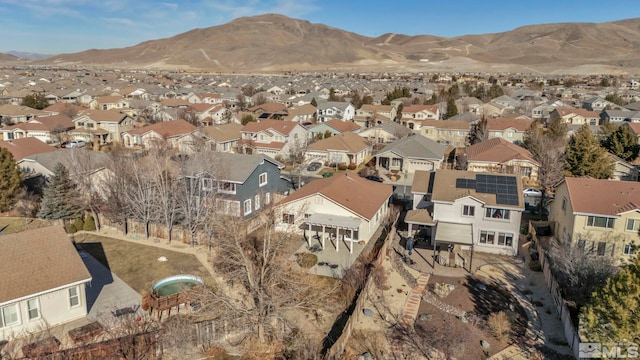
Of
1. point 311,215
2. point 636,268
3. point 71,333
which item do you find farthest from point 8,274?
point 636,268

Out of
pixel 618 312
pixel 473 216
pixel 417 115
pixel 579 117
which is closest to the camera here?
pixel 618 312

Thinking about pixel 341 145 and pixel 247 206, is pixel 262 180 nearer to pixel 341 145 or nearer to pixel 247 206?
pixel 247 206

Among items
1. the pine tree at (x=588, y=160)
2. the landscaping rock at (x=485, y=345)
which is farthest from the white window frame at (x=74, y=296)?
the pine tree at (x=588, y=160)

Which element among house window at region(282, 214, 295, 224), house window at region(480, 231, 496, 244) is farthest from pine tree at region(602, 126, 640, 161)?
house window at region(282, 214, 295, 224)

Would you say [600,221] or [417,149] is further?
[417,149]

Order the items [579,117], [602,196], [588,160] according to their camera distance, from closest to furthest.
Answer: [602,196] < [588,160] < [579,117]

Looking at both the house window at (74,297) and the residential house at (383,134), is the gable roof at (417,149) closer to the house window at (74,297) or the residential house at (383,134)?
the residential house at (383,134)

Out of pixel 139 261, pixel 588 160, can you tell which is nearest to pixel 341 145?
pixel 588 160
